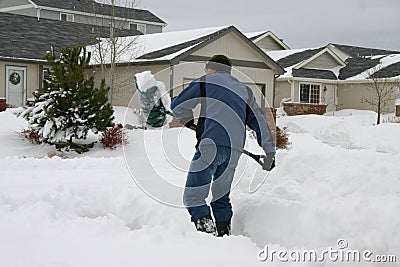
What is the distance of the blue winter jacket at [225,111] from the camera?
5496 millimetres

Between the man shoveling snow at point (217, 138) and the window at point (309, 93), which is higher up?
the window at point (309, 93)

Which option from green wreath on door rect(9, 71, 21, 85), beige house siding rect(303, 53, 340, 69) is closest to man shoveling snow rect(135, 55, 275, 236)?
green wreath on door rect(9, 71, 21, 85)

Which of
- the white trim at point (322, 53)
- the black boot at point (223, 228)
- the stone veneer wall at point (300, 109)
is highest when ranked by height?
the white trim at point (322, 53)

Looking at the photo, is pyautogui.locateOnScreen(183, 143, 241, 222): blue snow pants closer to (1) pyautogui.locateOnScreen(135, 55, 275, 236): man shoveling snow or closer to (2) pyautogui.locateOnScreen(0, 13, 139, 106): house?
(1) pyautogui.locateOnScreen(135, 55, 275, 236): man shoveling snow

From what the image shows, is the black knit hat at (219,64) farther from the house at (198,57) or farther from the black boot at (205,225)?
the house at (198,57)

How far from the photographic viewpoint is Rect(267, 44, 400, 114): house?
3108 cm

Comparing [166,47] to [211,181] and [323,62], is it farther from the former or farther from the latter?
[211,181]

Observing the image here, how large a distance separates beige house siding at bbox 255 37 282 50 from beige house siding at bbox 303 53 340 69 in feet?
11.0

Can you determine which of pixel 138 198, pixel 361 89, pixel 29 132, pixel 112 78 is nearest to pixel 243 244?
pixel 138 198

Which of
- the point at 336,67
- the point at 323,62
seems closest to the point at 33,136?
the point at 323,62

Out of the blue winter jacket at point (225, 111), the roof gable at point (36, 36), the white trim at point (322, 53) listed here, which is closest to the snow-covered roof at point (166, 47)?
the roof gable at point (36, 36)

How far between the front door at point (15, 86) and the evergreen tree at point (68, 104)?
10.0m

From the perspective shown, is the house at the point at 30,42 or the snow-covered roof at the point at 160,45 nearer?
the snow-covered roof at the point at 160,45

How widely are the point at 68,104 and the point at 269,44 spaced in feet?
80.7
